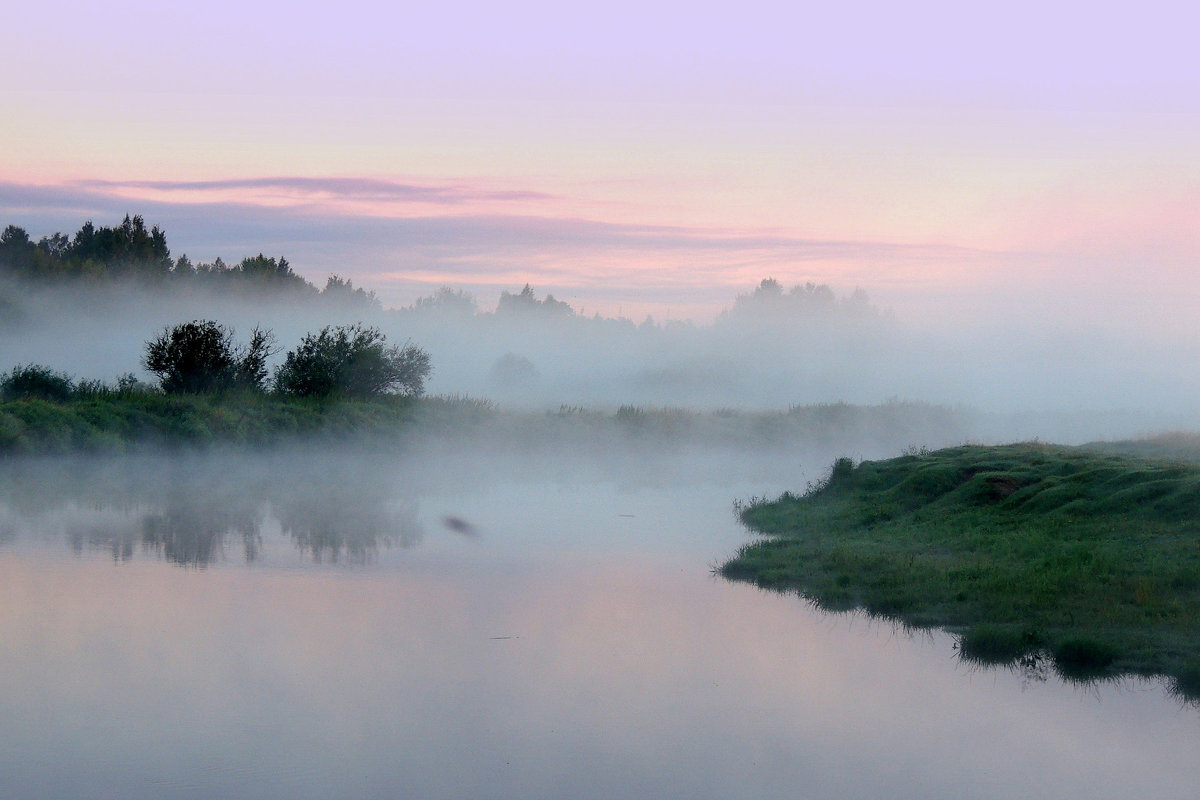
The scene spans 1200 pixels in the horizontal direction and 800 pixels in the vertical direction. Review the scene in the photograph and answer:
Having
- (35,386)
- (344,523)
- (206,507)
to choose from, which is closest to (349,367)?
(35,386)

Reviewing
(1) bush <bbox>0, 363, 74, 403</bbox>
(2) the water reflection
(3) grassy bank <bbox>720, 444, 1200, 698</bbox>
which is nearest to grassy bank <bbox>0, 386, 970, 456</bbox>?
(1) bush <bbox>0, 363, 74, 403</bbox>

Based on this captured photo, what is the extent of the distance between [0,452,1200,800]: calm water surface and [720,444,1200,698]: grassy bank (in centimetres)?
71

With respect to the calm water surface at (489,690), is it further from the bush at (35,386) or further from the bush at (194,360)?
the bush at (194,360)

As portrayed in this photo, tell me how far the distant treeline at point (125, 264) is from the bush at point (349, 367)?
42.4 metres

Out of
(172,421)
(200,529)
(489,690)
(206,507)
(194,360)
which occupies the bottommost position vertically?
(206,507)

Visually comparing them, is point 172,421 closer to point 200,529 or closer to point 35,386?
point 35,386

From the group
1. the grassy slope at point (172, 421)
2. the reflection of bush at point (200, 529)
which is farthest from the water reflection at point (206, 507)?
the grassy slope at point (172, 421)

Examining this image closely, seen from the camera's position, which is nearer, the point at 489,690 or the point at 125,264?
the point at 489,690

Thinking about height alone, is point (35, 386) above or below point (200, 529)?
above

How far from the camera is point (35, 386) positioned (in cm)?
4041

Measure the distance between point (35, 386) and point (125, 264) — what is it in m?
60.6

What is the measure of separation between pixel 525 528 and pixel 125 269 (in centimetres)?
7781

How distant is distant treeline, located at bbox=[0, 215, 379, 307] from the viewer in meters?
91.0

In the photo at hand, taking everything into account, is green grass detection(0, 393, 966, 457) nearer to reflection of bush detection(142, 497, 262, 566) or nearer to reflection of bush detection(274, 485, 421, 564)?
reflection of bush detection(274, 485, 421, 564)
